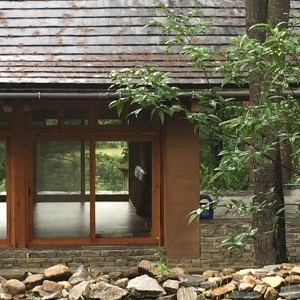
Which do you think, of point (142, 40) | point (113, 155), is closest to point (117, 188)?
point (113, 155)

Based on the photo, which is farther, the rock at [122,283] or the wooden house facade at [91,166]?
the wooden house facade at [91,166]

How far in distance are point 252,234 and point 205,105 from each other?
4.55ft

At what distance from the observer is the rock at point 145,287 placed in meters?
5.24

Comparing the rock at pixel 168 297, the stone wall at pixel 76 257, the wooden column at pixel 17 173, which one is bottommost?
the stone wall at pixel 76 257

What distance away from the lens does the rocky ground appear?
5.20m

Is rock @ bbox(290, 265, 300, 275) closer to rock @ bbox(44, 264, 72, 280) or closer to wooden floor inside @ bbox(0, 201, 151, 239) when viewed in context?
rock @ bbox(44, 264, 72, 280)

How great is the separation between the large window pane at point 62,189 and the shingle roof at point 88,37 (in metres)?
1.22

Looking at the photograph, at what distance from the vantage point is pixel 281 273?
547 cm

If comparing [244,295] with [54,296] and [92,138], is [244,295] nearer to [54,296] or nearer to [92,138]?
[54,296]

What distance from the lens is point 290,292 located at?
5.20 m

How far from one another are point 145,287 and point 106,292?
1.00 ft

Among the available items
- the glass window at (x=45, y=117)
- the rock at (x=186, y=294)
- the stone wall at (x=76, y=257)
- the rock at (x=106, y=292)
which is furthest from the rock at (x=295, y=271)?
the glass window at (x=45, y=117)

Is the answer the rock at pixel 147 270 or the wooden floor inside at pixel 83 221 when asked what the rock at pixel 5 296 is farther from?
the wooden floor inside at pixel 83 221

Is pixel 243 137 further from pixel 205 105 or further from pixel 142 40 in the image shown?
pixel 142 40
